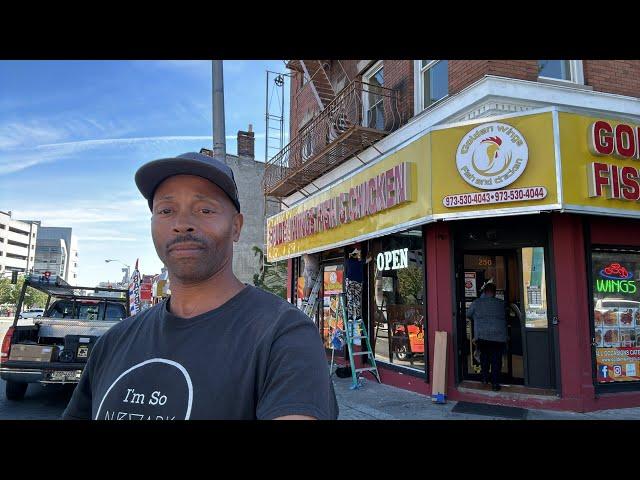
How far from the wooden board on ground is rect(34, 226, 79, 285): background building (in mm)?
134312

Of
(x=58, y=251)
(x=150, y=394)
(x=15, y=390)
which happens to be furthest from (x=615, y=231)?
(x=58, y=251)

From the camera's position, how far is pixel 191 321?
1655mm

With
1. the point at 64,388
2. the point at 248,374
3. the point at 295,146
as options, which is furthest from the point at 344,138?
the point at 248,374

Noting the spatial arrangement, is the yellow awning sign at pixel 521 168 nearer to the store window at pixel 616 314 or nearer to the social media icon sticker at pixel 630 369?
the store window at pixel 616 314

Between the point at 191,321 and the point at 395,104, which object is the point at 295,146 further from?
the point at 191,321

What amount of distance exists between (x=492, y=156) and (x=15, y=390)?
357 inches

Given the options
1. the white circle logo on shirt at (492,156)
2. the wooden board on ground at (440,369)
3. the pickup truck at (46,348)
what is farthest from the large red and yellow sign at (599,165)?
the pickup truck at (46,348)

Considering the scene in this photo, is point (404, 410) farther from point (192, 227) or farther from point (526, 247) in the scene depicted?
point (192, 227)

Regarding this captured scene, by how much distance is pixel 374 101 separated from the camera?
1150 centimetres

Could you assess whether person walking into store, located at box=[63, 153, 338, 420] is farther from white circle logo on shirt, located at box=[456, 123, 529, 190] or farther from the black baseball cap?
white circle logo on shirt, located at box=[456, 123, 529, 190]

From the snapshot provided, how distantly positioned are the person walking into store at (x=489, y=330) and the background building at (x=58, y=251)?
13456cm

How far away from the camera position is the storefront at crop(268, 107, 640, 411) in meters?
7.15

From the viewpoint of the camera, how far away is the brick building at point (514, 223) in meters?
7.19

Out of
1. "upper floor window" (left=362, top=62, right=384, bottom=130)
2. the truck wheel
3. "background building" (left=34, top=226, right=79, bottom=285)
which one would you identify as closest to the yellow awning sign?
"upper floor window" (left=362, top=62, right=384, bottom=130)
